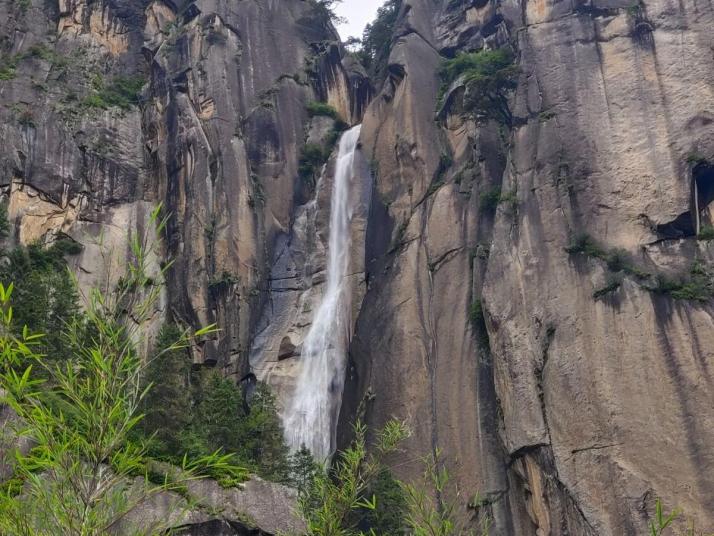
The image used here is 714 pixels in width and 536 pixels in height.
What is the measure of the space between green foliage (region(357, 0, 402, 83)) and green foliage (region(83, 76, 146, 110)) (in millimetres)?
12386

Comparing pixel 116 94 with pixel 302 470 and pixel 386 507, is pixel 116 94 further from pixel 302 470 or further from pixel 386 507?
pixel 386 507

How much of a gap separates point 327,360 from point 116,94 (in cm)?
1835

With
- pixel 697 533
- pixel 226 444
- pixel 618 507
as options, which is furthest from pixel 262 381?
pixel 697 533

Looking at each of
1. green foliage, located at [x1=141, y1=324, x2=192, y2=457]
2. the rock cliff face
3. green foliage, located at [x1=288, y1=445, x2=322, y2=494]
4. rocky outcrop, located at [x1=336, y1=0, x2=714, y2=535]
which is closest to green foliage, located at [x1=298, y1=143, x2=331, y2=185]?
the rock cliff face

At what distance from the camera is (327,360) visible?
92.2 feet

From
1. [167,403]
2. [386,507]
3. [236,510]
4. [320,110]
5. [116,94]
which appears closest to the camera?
[236,510]

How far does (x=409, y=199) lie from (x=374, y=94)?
11621 mm

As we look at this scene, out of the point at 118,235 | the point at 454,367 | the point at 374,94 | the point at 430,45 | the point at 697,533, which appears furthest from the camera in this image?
the point at 374,94

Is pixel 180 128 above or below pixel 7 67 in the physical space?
below

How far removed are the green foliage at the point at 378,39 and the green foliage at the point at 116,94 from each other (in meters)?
12.4

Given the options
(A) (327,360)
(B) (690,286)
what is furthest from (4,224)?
(B) (690,286)

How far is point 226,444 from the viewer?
22.0 metres

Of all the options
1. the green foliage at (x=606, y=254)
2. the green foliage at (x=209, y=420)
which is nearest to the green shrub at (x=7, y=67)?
the green foliage at (x=209, y=420)

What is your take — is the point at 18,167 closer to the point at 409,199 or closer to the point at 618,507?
the point at 409,199
